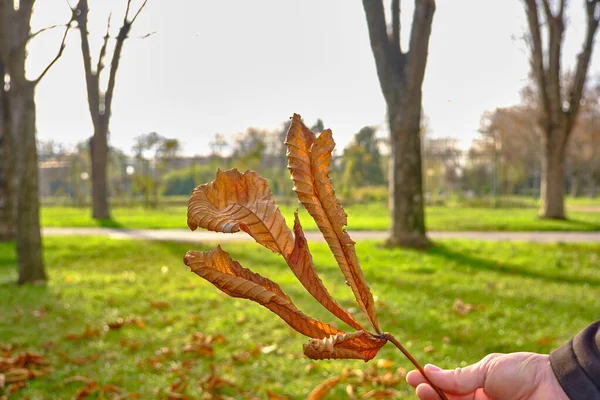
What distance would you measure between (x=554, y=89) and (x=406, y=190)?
15.3ft

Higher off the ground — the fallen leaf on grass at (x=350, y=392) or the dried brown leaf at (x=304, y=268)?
the dried brown leaf at (x=304, y=268)

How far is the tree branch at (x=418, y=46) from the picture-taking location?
3.64 metres

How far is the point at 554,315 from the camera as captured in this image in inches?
127

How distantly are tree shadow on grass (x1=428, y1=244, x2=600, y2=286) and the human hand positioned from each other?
383cm

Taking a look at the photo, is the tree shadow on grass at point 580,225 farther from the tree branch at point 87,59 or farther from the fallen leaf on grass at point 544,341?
the tree branch at point 87,59

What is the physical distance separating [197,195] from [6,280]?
192 inches

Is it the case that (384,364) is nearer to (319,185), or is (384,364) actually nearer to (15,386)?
(15,386)

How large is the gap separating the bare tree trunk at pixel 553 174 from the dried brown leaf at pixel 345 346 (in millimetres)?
9349

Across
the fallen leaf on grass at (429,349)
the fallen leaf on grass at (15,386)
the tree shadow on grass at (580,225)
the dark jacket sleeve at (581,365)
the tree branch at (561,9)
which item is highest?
the tree branch at (561,9)

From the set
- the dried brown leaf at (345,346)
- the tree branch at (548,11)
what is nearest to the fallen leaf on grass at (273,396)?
the dried brown leaf at (345,346)

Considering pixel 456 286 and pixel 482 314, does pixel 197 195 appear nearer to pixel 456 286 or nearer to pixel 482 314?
pixel 482 314

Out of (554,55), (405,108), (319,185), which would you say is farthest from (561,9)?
(319,185)

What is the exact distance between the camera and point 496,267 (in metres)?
4.77

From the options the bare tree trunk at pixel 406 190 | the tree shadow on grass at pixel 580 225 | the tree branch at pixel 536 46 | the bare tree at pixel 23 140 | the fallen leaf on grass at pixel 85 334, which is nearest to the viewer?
the fallen leaf on grass at pixel 85 334
